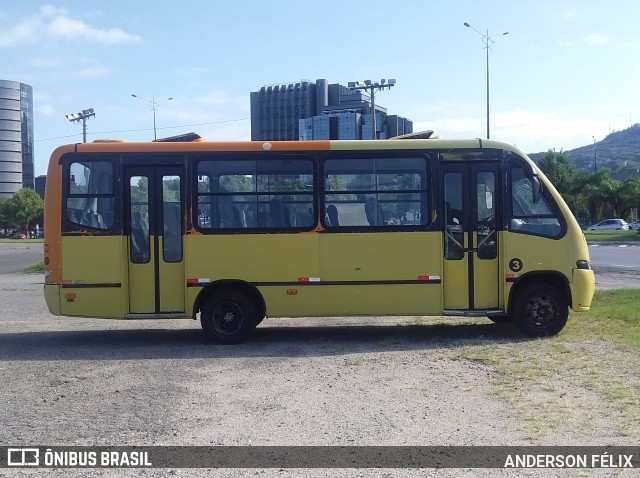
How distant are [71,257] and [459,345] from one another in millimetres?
6195

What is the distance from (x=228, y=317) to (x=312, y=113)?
55.7m

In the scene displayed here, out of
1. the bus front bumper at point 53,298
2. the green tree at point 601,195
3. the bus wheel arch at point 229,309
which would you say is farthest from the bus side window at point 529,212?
the green tree at point 601,195

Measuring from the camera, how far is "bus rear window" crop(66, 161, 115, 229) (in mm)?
10727

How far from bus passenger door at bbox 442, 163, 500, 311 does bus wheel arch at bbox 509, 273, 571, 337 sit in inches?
13.6

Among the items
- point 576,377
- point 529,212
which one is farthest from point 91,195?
point 576,377

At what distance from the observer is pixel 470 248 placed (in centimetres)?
1077

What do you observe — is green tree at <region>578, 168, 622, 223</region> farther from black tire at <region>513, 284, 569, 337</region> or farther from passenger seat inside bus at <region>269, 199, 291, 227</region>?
passenger seat inside bus at <region>269, 199, 291, 227</region>

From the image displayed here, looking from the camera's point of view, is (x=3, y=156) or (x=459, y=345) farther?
(x=3, y=156)

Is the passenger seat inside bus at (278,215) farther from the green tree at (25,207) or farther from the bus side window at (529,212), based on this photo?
the green tree at (25,207)

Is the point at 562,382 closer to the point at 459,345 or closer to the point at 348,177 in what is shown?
the point at 459,345

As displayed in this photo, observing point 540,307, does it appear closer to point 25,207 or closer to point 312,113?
point 312,113

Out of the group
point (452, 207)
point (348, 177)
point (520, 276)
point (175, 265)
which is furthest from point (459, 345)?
point (175, 265)

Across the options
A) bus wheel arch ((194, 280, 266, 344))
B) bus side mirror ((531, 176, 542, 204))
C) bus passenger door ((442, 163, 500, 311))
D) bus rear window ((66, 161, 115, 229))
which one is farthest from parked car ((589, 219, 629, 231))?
bus rear window ((66, 161, 115, 229))

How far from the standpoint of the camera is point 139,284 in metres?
10.6
